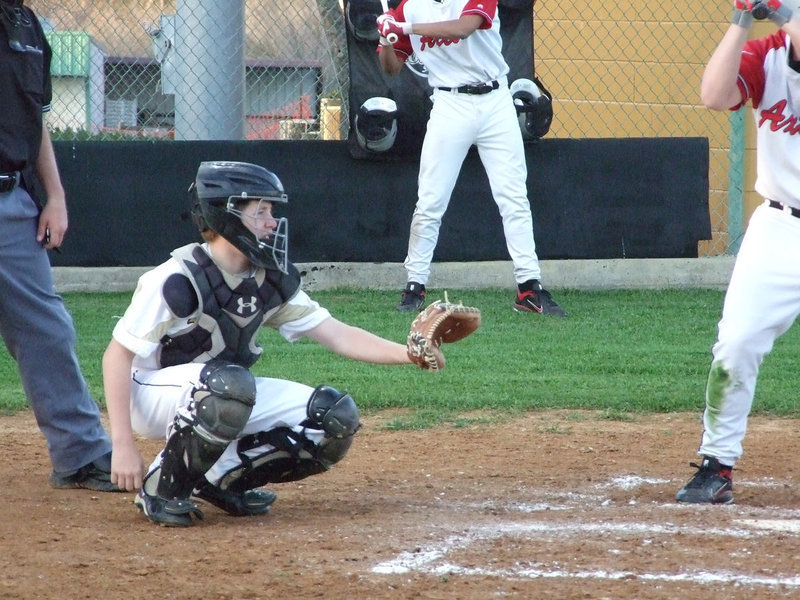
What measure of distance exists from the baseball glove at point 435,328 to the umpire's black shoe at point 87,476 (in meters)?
1.26

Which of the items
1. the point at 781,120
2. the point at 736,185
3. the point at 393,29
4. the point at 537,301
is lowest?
the point at 537,301

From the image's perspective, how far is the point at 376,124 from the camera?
27.0 feet

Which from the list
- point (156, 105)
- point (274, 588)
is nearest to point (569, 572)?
point (274, 588)

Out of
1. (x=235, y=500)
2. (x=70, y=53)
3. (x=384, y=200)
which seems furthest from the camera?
(x=70, y=53)

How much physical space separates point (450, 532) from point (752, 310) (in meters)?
1.16

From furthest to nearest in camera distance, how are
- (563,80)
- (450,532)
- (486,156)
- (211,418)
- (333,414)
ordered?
(563,80) < (486,156) < (333,414) < (450,532) < (211,418)

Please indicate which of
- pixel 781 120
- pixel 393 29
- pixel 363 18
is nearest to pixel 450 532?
pixel 781 120

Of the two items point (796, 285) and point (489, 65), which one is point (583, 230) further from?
point (796, 285)

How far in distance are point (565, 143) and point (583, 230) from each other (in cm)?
63

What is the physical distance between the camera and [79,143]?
27.0 feet

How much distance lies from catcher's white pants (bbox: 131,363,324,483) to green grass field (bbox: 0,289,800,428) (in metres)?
1.48

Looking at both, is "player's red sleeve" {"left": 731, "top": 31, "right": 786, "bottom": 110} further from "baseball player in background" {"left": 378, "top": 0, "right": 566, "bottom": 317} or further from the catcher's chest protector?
"baseball player in background" {"left": 378, "top": 0, "right": 566, "bottom": 317}

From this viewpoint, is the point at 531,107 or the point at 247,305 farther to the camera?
the point at 531,107

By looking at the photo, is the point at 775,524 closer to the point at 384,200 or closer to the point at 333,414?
the point at 333,414
